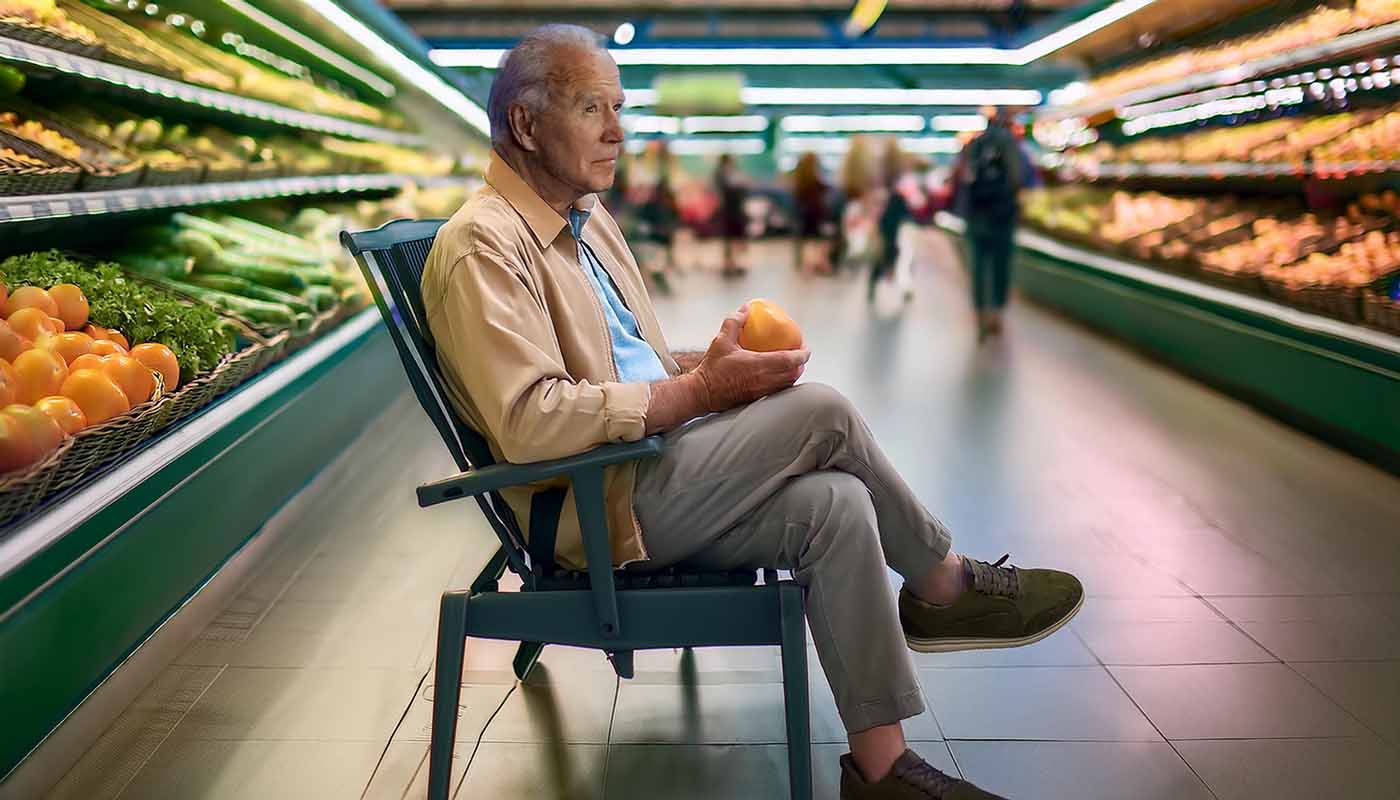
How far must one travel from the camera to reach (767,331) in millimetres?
1913

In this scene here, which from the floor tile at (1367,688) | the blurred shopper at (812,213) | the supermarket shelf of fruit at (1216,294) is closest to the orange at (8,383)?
the floor tile at (1367,688)

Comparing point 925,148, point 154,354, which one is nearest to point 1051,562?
point 154,354

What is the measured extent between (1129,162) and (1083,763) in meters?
7.18

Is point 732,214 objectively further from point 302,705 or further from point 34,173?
point 302,705

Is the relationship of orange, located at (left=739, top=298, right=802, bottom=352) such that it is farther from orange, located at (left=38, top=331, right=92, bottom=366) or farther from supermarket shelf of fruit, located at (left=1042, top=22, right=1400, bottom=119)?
supermarket shelf of fruit, located at (left=1042, top=22, right=1400, bottom=119)

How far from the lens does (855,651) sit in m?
1.75

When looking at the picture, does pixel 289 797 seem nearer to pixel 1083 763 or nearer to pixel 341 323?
pixel 1083 763

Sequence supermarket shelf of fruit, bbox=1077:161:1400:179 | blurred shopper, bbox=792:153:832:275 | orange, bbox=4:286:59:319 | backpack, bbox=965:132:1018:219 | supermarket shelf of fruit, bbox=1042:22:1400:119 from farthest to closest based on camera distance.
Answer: blurred shopper, bbox=792:153:832:275
backpack, bbox=965:132:1018:219
supermarket shelf of fruit, bbox=1077:161:1400:179
supermarket shelf of fruit, bbox=1042:22:1400:119
orange, bbox=4:286:59:319

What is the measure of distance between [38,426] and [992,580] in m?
1.79

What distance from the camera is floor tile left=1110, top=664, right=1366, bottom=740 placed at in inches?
87.8

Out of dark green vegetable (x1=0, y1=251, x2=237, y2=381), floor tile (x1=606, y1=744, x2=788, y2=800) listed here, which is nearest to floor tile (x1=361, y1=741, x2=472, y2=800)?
floor tile (x1=606, y1=744, x2=788, y2=800)

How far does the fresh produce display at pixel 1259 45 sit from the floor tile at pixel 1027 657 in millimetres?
3433

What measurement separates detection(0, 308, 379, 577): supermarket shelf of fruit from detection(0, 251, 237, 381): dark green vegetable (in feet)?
Answer: 0.48

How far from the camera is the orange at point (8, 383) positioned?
6.79 feet
